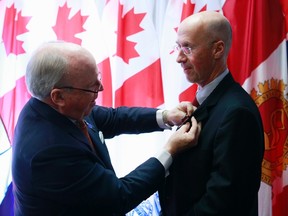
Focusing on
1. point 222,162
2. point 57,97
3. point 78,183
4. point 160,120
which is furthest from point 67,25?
point 222,162

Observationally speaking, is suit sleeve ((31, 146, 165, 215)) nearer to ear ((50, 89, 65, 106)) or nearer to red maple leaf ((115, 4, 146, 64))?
ear ((50, 89, 65, 106))

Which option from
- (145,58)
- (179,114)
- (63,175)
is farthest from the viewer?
(145,58)

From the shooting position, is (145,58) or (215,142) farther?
(145,58)

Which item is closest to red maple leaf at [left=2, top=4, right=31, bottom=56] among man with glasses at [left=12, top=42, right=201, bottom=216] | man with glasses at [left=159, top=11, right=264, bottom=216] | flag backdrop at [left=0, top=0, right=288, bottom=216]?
flag backdrop at [left=0, top=0, right=288, bottom=216]

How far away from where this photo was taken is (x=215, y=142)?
1.11 meters

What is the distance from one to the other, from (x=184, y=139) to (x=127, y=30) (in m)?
0.98

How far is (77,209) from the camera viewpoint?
110cm

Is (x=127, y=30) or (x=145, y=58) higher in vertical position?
(x=127, y=30)

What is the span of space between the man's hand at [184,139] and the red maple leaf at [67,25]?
104 centimetres

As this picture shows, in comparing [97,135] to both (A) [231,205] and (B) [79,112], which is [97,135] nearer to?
(B) [79,112]

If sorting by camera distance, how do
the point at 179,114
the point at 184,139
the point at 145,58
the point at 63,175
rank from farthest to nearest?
the point at 145,58
the point at 179,114
the point at 184,139
the point at 63,175

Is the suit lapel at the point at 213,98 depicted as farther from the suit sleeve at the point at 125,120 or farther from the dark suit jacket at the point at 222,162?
the suit sleeve at the point at 125,120

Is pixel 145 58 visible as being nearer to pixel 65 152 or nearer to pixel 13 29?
pixel 13 29

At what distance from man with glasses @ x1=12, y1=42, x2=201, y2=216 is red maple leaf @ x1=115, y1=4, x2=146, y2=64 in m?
0.77
